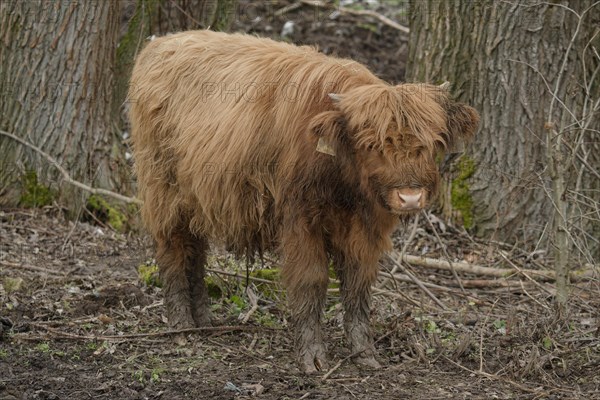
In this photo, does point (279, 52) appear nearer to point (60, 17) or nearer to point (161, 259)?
point (161, 259)

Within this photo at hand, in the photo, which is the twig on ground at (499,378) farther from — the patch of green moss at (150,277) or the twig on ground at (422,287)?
the patch of green moss at (150,277)

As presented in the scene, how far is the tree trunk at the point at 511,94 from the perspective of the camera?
8.27m

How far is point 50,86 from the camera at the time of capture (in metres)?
8.93

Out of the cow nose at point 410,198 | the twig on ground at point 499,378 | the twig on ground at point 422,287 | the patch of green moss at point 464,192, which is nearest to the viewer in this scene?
the cow nose at point 410,198

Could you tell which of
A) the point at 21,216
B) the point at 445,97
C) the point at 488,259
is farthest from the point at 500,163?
the point at 21,216

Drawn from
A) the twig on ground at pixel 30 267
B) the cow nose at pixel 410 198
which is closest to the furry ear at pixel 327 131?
the cow nose at pixel 410 198

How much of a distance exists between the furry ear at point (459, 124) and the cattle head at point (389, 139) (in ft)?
Result: 0.27

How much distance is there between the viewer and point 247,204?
242 inches

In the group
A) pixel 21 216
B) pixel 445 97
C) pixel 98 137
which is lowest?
pixel 21 216

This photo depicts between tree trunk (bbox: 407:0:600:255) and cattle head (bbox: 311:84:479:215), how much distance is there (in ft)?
9.37

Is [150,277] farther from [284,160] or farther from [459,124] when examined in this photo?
[459,124]

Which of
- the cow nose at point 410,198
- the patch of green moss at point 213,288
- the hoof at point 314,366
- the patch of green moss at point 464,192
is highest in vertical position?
the cow nose at point 410,198

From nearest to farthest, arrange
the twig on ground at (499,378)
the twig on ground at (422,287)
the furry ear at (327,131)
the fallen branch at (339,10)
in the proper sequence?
the furry ear at (327,131) → the twig on ground at (499,378) → the twig on ground at (422,287) → the fallen branch at (339,10)

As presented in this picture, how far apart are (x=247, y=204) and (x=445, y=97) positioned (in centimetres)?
138
